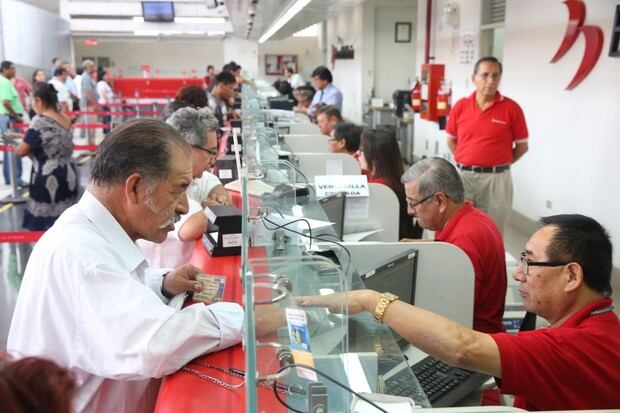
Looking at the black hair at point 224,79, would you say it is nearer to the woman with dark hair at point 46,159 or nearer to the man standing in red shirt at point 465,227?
the woman with dark hair at point 46,159

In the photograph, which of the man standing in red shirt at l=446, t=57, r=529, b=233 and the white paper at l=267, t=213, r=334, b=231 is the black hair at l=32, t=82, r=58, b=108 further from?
the man standing in red shirt at l=446, t=57, r=529, b=233

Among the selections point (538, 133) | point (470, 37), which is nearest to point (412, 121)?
point (470, 37)

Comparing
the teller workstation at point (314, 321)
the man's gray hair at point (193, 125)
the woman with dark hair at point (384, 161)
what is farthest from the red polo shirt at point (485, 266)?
the man's gray hair at point (193, 125)

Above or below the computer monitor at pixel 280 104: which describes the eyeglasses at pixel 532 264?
below

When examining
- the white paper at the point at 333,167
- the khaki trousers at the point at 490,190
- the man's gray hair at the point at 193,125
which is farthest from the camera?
the khaki trousers at the point at 490,190

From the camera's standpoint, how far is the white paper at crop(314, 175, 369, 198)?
2.84 meters

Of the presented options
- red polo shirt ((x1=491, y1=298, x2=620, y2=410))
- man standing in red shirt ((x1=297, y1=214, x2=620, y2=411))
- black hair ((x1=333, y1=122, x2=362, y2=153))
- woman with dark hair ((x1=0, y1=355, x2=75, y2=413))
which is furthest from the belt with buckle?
woman with dark hair ((x1=0, y1=355, x2=75, y2=413))

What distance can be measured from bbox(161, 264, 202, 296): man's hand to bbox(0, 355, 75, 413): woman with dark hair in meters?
1.11

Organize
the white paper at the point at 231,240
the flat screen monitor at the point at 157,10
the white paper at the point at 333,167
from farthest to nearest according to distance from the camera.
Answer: the flat screen monitor at the point at 157,10 < the white paper at the point at 333,167 < the white paper at the point at 231,240

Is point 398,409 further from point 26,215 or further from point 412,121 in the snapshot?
point 412,121

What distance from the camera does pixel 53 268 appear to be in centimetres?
127

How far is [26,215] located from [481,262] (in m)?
3.89

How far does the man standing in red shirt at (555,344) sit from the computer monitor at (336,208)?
127 centimetres

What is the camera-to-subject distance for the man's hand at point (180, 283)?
1.79m
